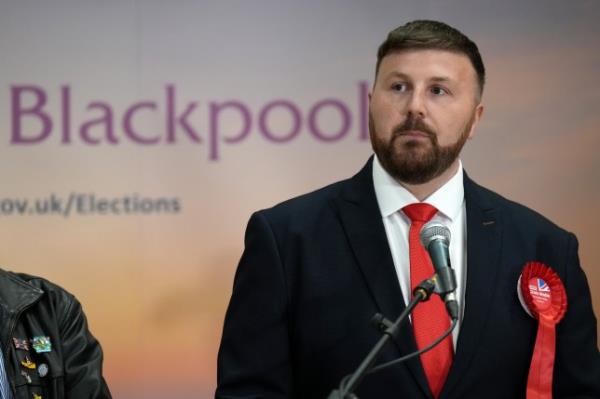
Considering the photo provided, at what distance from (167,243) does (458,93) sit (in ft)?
5.41

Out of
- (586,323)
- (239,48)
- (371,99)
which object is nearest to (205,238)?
(239,48)

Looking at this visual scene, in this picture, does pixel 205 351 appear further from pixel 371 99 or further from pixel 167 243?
pixel 371 99

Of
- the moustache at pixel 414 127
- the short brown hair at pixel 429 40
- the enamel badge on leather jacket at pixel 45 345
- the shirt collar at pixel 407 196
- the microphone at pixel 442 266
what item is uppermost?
the short brown hair at pixel 429 40

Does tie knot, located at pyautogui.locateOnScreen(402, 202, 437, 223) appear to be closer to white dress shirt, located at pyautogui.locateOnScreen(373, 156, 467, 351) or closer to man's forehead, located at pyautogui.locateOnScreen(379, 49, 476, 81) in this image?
white dress shirt, located at pyautogui.locateOnScreen(373, 156, 467, 351)

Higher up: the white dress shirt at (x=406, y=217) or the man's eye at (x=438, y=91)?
the man's eye at (x=438, y=91)

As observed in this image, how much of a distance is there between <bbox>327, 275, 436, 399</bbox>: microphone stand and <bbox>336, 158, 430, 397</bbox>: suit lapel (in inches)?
16.6

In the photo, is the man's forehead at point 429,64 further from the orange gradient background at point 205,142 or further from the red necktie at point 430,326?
the orange gradient background at point 205,142

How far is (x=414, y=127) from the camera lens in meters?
2.24

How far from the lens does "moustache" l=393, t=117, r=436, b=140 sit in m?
2.24

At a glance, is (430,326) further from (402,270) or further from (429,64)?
(429,64)

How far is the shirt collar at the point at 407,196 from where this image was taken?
2309mm

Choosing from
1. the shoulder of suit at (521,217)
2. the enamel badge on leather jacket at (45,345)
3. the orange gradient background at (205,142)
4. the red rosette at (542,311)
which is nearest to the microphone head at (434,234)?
the red rosette at (542,311)

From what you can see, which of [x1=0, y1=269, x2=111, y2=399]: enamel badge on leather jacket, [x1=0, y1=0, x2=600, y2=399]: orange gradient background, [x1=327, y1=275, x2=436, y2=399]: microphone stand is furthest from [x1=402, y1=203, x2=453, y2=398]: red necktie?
[x1=0, y1=0, x2=600, y2=399]: orange gradient background

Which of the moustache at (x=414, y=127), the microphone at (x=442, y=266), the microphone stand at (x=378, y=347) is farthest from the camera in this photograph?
the moustache at (x=414, y=127)
